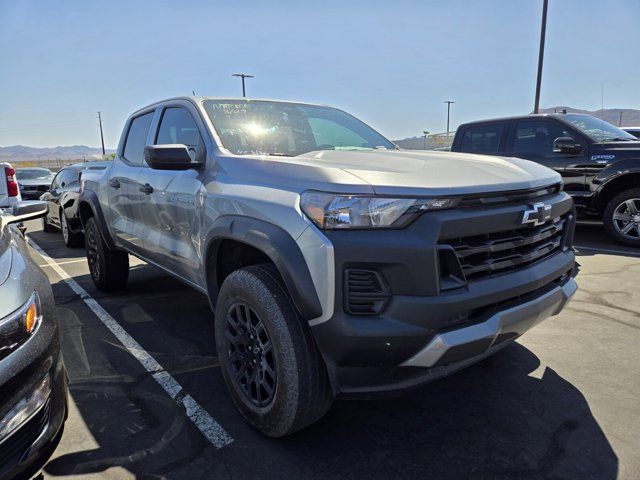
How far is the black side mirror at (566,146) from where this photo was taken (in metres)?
6.33

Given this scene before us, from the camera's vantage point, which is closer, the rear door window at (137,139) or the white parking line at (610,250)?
the rear door window at (137,139)

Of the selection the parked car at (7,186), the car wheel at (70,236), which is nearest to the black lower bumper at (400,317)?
the parked car at (7,186)

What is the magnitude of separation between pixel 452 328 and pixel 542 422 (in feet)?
3.41

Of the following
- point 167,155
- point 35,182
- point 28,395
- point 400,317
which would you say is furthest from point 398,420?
point 35,182

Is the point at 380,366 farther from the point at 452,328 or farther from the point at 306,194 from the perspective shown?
the point at 306,194

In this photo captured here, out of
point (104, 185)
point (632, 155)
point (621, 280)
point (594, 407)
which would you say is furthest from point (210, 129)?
point (632, 155)

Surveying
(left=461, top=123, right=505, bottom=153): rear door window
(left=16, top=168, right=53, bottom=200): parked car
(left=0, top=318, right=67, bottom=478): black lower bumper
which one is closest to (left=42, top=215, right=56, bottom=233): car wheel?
(left=16, top=168, right=53, bottom=200): parked car

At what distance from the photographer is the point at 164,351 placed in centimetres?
363

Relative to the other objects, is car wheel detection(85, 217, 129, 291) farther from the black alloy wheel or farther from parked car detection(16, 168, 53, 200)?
parked car detection(16, 168, 53, 200)

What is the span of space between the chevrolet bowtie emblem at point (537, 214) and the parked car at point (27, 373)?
2193 mm

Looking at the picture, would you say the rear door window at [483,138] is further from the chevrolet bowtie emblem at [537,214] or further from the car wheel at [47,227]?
the car wheel at [47,227]

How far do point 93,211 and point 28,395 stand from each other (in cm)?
343

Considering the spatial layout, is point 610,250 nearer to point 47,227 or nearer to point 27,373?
point 27,373

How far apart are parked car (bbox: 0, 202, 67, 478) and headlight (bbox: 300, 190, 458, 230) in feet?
4.01
